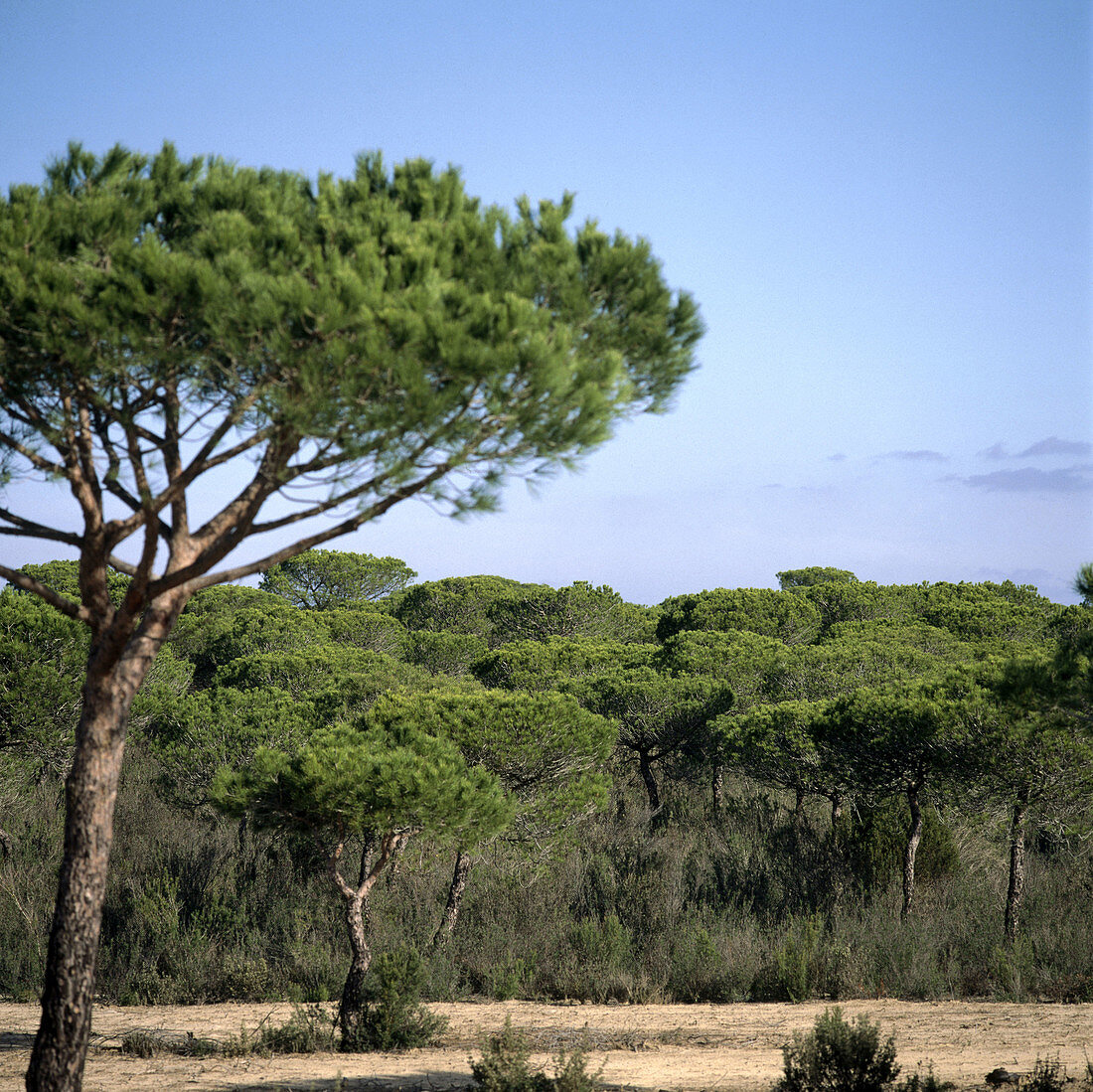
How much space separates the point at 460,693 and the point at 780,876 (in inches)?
229

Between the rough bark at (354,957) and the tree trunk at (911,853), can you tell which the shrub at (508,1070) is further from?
the tree trunk at (911,853)

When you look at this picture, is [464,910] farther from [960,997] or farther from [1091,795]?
[1091,795]

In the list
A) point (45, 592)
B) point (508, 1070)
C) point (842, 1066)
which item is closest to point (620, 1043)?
point (508, 1070)

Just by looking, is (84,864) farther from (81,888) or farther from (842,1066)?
(842,1066)

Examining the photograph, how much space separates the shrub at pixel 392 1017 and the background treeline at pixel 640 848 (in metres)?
1.51

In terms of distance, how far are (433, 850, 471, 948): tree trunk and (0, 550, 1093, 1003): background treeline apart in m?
0.05

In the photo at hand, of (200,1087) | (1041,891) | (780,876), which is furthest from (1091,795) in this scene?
(200,1087)

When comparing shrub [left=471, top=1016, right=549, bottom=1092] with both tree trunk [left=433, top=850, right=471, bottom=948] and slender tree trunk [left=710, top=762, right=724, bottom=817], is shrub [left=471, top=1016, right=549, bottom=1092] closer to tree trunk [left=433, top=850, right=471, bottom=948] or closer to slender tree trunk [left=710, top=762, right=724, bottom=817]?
tree trunk [left=433, top=850, right=471, bottom=948]

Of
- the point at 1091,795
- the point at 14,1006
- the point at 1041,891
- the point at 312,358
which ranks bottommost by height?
the point at 14,1006

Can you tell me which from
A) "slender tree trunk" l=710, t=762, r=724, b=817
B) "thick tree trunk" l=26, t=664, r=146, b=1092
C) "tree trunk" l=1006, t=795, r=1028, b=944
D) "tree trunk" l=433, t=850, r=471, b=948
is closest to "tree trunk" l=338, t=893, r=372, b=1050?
"thick tree trunk" l=26, t=664, r=146, b=1092

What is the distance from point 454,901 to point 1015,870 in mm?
6918

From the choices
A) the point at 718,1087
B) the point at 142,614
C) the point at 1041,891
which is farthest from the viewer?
the point at 1041,891

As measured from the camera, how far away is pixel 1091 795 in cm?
1143

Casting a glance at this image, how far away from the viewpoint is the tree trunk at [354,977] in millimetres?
7930
